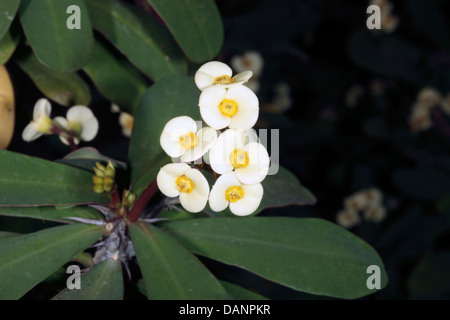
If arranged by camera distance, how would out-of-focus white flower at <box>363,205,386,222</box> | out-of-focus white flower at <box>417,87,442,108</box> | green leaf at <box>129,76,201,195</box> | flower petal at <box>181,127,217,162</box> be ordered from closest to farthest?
1. flower petal at <box>181,127,217,162</box>
2. green leaf at <box>129,76,201,195</box>
3. out-of-focus white flower at <box>417,87,442,108</box>
4. out-of-focus white flower at <box>363,205,386,222</box>

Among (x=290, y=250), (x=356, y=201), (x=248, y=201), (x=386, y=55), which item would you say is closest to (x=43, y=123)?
(x=248, y=201)

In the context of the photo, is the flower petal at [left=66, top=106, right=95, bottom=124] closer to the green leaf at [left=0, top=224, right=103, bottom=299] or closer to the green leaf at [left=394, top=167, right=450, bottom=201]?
the green leaf at [left=0, top=224, right=103, bottom=299]

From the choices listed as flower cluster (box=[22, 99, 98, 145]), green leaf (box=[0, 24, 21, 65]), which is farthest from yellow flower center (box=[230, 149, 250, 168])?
green leaf (box=[0, 24, 21, 65])

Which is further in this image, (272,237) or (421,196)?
(421,196)

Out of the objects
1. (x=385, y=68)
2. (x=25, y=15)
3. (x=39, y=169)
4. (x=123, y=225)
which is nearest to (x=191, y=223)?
(x=123, y=225)

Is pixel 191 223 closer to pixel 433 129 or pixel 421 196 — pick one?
pixel 421 196

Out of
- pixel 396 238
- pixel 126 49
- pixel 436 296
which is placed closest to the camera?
pixel 126 49

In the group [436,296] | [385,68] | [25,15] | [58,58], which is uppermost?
[385,68]

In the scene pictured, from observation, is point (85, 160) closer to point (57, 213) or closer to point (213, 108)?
point (57, 213)
